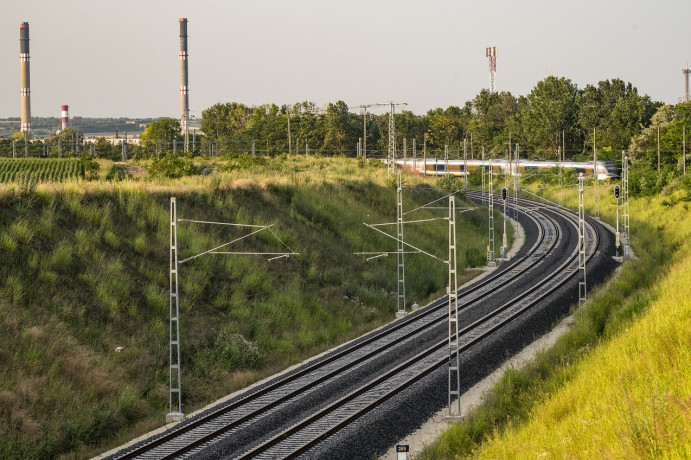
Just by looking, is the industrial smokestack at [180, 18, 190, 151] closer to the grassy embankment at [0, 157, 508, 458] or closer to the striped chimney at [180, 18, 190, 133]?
the striped chimney at [180, 18, 190, 133]

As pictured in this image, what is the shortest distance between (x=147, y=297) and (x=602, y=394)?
66.6 ft

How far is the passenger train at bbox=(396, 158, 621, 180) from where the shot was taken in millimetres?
89975

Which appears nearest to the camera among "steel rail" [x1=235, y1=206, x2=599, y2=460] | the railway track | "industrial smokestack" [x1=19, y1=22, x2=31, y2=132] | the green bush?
"steel rail" [x1=235, y1=206, x2=599, y2=460]

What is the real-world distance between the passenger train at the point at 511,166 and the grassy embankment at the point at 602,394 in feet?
178

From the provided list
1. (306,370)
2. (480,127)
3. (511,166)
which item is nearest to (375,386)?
(306,370)

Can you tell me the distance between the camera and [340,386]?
2706cm

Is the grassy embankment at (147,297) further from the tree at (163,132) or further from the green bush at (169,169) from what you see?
the tree at (163,132)

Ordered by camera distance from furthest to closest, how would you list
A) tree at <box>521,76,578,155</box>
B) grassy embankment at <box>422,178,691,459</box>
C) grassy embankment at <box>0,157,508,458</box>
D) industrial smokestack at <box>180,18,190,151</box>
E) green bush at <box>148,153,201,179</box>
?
industrial smokestack at <box>180,18,190,151</box> < tree at <box>521,76,578,155</box> < green bush at <box>148,153,201,179</box> < grassy embankment at <box>0,157,508,458</box> < grassy embankment at <box>422,178,691,459</box>

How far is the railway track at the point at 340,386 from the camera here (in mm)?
A: 21531

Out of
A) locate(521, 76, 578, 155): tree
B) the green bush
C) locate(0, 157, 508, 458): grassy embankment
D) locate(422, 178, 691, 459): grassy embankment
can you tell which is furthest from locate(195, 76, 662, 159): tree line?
locate(422, 178, 691, 459): grassy embankment

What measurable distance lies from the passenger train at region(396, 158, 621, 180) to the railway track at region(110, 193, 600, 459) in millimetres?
46093

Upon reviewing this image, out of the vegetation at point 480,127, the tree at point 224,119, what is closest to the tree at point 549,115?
the vegetation at point 480,127

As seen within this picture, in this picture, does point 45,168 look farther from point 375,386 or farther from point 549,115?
point 549,115

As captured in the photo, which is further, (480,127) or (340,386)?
(480,127)
